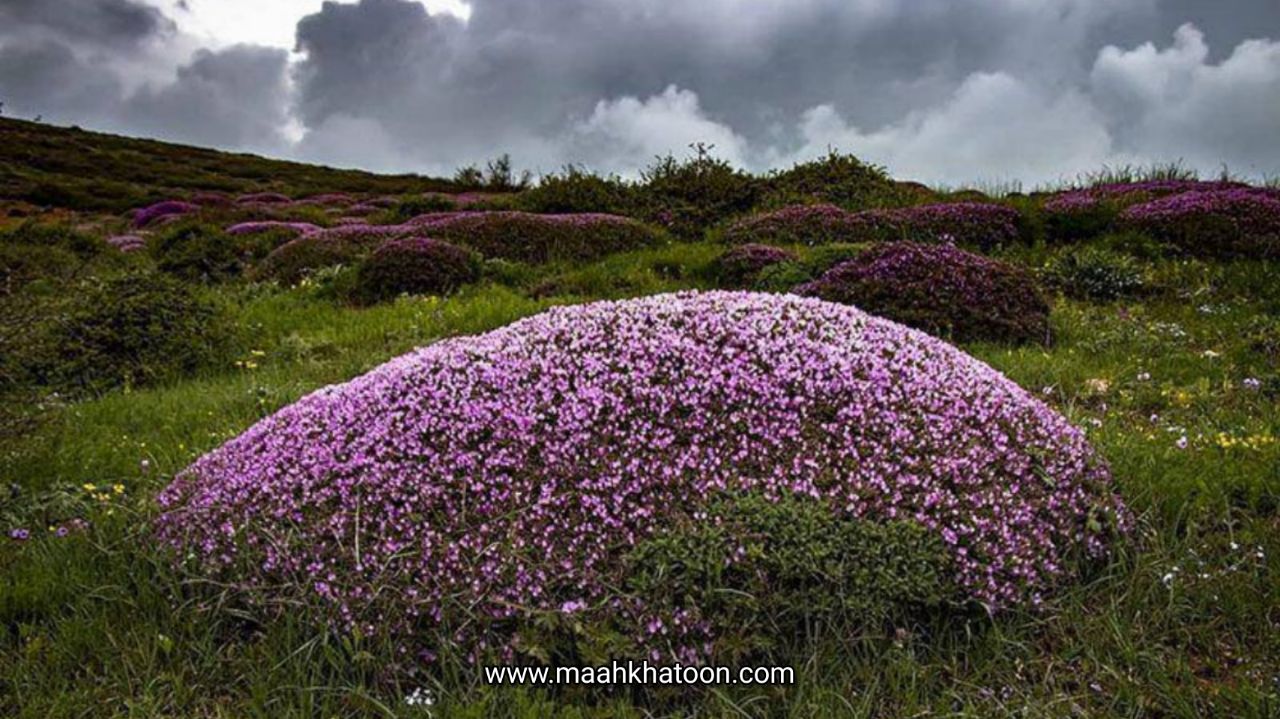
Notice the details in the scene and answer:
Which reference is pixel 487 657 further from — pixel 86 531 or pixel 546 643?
pixel 86 531

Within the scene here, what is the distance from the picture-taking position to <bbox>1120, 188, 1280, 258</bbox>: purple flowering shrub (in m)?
14.4

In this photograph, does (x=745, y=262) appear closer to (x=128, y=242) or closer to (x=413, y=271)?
(x=413, y=271)

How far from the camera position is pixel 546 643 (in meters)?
3.61

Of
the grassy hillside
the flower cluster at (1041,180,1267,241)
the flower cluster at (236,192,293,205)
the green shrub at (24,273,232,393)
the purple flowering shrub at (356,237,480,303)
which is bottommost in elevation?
the green shrub at (24,273,232,393)

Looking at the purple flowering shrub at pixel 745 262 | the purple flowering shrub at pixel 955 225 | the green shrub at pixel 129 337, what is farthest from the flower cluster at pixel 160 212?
the purple flowering shrub at pixel 955 225

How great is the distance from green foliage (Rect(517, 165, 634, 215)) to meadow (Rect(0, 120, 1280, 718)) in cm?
419

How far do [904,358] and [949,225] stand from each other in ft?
39.9

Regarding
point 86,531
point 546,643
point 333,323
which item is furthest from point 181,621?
point 333,323

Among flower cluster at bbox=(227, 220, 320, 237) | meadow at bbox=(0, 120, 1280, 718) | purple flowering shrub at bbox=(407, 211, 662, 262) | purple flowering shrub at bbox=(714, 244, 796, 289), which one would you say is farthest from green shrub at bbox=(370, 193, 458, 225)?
purple flowering shrub at bbox=(714, 244, 796, 289)

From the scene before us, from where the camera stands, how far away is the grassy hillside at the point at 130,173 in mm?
41500

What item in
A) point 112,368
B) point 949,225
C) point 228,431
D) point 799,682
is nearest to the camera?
point 799,682

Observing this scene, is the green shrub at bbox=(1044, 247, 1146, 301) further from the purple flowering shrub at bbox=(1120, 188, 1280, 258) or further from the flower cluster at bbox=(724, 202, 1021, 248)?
the flower cluster at bbox=(724, 202, 1021, 248)

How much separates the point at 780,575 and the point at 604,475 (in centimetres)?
90

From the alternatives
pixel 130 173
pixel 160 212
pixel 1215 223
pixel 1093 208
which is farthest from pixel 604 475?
pixel 130 173
